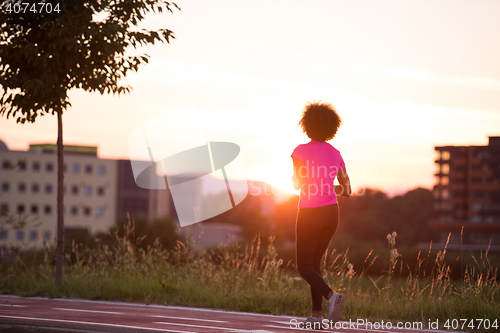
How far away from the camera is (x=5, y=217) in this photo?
409 inches

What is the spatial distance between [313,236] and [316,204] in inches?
10.8

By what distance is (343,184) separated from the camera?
186 inches

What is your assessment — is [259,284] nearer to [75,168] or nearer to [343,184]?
[343,184]

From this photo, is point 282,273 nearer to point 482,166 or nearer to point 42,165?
point 482,166

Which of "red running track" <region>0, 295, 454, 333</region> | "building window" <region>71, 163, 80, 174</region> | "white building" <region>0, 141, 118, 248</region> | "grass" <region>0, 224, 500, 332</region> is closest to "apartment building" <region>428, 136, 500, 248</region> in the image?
"white building" <region>0, 141, 118, 248</region>

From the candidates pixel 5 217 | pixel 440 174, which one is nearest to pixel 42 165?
pixel 440 174

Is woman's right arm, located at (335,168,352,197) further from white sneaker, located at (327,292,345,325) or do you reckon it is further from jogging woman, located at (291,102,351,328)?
white sneaker, located at (327,292,345,325)

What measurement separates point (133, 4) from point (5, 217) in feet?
16.9

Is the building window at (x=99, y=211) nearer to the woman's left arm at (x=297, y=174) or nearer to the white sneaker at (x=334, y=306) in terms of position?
the woman's left arm at (x=297, y=174)

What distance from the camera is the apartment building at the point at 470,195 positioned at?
3772 inches

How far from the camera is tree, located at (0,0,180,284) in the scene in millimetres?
7688

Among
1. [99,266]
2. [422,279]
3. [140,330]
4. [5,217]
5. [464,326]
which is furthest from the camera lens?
[5,217]

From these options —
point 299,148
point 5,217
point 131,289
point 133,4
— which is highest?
point 133,4

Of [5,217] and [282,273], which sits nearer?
[282,273]
